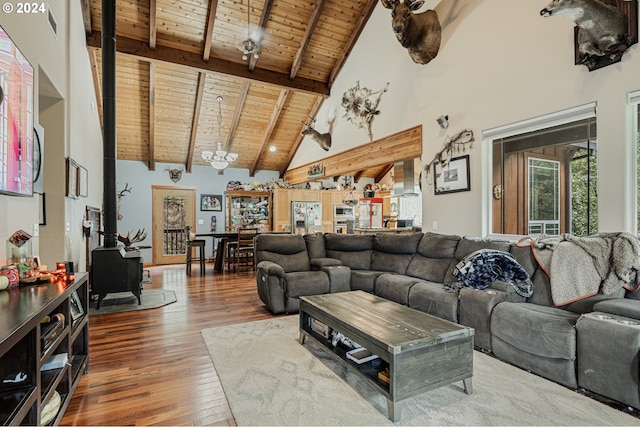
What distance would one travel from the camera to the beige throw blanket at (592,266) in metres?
2.44

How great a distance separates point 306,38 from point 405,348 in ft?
20.1

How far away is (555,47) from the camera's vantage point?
3281mm

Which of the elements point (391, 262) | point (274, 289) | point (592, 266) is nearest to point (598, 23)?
point (592, 266)

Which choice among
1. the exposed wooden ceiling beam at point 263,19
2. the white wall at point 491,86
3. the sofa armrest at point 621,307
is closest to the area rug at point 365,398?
the sofa armrest at point 621,307

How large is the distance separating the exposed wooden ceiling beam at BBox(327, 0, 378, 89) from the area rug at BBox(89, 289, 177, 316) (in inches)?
218

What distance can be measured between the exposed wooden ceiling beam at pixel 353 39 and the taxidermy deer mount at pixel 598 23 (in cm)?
394

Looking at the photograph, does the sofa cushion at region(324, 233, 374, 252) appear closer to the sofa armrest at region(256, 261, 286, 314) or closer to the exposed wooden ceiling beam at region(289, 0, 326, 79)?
the sofa armrest at region(256, 261, 286, 314)

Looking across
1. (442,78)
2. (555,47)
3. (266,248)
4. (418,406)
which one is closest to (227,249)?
(266,248)

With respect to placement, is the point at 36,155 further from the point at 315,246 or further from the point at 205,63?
the point at 205,63

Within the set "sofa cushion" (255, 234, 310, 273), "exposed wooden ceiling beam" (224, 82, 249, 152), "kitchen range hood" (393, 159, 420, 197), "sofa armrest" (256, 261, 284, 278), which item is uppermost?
"exposed wooden ceiling beam" (224, 82, 249, 152)

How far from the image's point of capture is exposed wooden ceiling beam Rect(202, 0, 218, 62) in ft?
17.5

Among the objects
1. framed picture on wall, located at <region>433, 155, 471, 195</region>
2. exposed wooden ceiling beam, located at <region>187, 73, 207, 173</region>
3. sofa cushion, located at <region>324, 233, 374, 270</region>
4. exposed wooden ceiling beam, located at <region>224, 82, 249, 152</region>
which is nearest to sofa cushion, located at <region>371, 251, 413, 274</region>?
sofa cushion, located at <region>324, 233, 374, 270</region>

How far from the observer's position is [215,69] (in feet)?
20.9

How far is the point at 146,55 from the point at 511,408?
23.0 ft
